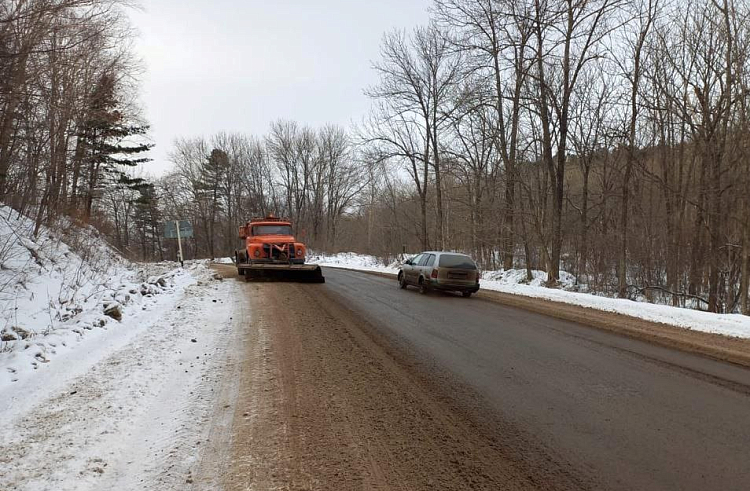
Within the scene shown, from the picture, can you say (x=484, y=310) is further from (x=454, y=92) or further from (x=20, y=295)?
(x=454, y=92)

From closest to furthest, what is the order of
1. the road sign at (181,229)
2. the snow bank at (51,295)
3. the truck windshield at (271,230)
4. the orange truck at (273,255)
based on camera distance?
the snow bank at (51,295)
the orange truck at (273,255)
the truck windshield at (271,230)
the road sign at (181,229)

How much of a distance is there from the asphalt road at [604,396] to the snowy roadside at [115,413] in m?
2.86

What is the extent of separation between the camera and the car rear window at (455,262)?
14.3m

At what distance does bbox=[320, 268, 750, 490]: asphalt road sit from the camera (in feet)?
11.1

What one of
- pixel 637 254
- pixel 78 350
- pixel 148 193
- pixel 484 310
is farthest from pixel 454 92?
pixel 148 193

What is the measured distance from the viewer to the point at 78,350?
6074mm

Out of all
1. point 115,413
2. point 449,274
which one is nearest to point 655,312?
point 449,274

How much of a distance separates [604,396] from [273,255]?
15150mm

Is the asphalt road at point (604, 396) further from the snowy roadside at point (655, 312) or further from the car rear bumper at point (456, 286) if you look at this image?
the car rear bumper at point (456, 286)

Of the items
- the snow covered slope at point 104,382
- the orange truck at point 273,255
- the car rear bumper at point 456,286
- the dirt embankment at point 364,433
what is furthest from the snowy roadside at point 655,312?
the snow covered slope at point 104,382

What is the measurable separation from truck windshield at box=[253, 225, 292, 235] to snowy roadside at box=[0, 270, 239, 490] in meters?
12.1

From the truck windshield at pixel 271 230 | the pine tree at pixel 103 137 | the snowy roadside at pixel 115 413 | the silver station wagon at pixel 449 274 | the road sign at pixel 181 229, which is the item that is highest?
the pine tree at pixel 103 137

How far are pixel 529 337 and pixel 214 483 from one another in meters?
6.21

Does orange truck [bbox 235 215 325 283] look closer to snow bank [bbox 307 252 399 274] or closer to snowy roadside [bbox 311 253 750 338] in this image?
snowy roadside [bbox 311 253 750 338]
